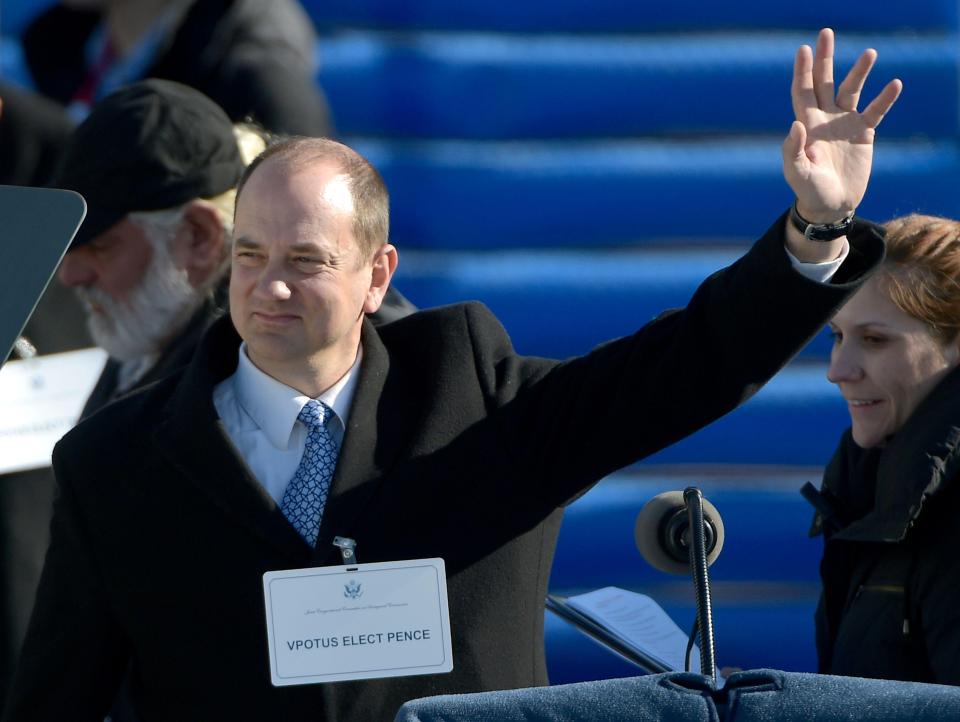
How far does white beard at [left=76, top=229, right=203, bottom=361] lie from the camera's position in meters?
3.18

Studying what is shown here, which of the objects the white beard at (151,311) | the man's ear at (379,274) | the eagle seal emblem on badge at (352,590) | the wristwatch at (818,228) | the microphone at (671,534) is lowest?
the white beard at (151,311)

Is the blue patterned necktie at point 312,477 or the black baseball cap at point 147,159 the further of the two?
the black baseball cap at point 147,159

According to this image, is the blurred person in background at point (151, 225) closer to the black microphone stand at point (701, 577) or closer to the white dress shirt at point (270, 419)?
the white dress shirt at point (270, 419)

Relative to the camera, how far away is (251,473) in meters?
2.26

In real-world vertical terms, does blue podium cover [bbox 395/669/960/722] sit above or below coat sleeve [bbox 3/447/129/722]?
above

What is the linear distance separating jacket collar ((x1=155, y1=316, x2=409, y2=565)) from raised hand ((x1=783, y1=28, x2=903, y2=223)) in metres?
0.64

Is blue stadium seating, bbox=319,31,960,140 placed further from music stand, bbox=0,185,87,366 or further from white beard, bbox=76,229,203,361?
music stand, bbox=0,185,87,366

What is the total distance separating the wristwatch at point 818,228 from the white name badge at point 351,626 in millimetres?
636

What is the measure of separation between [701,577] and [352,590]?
0.46 meters

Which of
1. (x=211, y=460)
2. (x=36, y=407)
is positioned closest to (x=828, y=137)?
(x=211, y=460)

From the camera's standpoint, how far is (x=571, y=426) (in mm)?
2289

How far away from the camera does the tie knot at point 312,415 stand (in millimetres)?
2344

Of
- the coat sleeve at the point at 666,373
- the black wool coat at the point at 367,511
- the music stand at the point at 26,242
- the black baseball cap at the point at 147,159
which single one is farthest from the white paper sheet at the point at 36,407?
the music stand at the point at 26,242

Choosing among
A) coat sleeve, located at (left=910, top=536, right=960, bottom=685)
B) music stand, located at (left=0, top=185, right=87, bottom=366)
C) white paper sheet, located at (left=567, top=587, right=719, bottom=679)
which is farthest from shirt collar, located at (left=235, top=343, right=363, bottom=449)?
coat sleeve, located at (left=910, top=536, right=960, bottom=685)
